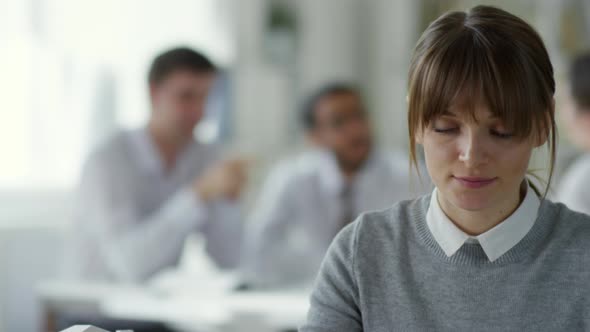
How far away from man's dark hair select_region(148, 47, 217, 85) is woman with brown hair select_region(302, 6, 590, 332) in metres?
1.70

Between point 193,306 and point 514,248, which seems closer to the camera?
point 514,248

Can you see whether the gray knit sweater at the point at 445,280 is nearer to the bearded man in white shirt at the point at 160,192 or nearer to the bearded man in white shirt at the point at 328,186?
the bearded man in white shirt at the point at 160,192

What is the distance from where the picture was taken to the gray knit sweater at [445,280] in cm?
94

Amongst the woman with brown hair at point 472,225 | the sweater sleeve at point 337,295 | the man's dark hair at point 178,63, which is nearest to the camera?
the woman with brown hair at point 472,225

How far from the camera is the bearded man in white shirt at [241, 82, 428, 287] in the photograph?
2951 millimetres

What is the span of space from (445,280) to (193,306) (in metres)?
1.27

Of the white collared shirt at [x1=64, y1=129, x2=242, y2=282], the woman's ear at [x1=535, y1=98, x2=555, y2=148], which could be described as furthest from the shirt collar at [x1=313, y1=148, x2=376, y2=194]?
the woman's ear at [x1=535, y1=98, x2=555, y2=148]

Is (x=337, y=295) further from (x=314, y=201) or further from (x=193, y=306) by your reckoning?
(x=314, y=201)

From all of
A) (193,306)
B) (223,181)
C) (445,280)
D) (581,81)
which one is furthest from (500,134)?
(581,81)

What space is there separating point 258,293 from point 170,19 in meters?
2.06

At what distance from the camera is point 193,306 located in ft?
7.04

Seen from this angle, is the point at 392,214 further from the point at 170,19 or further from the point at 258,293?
the point at 170,19

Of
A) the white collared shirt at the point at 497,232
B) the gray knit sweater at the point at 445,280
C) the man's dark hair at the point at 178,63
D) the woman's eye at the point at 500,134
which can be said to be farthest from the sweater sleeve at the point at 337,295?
the man's dark hair at the point at 178,63

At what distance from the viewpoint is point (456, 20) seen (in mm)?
934
